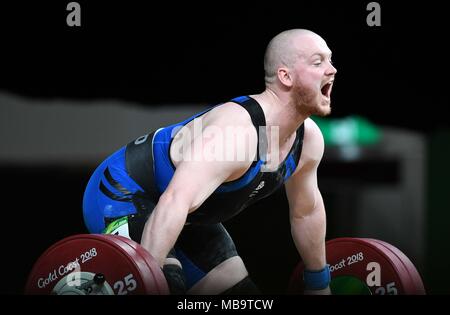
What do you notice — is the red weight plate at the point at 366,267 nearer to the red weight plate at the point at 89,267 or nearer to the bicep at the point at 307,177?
the bicep at the point at 307,177

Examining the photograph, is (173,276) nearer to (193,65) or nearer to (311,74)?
(311,74)

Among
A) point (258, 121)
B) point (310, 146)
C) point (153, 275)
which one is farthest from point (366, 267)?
point (153, 275)

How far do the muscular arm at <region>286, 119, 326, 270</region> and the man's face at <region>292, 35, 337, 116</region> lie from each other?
11.2 inches

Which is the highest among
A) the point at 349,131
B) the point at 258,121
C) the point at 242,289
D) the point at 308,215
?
the point at 258,121

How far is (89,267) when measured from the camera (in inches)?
93.8

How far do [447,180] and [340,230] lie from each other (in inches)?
35.4

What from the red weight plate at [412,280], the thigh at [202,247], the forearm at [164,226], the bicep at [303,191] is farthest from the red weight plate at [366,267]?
the forearm at [164,226]

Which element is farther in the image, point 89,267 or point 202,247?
point 202,247

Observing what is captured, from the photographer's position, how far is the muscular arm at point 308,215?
2965mm

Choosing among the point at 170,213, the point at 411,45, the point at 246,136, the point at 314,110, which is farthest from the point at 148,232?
the point at 411,45

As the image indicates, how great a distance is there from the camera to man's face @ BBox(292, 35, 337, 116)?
262 centimetres

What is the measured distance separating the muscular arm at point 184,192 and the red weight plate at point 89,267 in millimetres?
81

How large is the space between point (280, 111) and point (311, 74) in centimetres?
16

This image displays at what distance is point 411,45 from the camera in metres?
4.73
